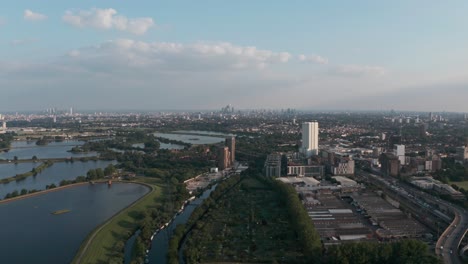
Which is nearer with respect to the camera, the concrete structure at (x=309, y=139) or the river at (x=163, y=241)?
the river at (x=163, y=241)

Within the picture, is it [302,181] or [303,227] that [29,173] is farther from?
[303,227]

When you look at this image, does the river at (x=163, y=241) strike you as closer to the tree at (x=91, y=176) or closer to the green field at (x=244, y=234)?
the green field at (x=244, y=234)

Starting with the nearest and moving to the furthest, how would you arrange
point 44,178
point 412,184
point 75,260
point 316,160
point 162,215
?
point 75,260, point 162,215, point 412,184, point 44,178, point 316,160

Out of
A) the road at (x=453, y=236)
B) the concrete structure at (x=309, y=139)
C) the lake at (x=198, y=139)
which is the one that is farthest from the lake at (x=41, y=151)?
the road at (x=453, y=236)

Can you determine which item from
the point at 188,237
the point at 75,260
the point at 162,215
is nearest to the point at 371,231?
the point at 188,237

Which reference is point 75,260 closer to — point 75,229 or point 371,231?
point 75,229

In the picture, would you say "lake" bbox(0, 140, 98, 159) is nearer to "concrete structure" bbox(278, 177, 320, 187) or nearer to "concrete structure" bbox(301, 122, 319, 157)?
"concrete structure" bbox(301, 122, 319, 157)
